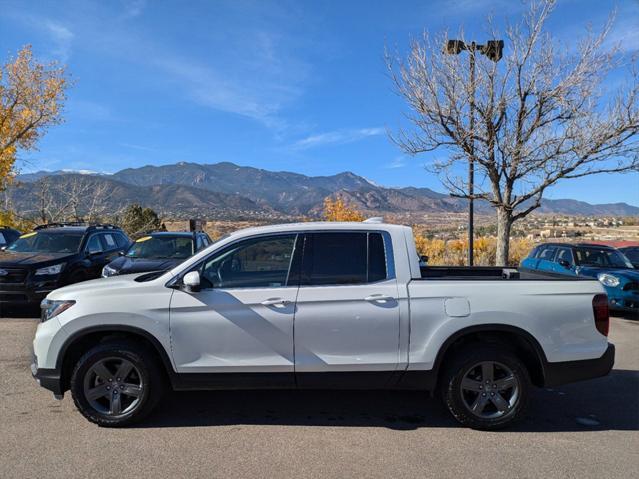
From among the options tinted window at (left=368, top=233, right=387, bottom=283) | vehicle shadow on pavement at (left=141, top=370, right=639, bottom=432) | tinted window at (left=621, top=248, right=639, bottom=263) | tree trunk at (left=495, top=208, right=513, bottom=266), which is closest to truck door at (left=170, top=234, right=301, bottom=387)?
vehicle shadow on pavement at (left=141, top=370, right=639, bottom=432)

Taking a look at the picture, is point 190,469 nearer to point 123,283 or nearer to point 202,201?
point 123,283

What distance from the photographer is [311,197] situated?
179375mm

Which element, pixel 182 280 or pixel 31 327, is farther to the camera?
pixel 31 327

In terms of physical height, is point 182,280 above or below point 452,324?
above

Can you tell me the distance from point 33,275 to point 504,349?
8266mm

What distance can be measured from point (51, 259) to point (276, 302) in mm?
6938

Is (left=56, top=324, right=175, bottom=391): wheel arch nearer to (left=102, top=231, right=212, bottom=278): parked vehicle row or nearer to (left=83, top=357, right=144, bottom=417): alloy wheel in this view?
(left=83, top=357, right=144, bottom=417): alloy wheel

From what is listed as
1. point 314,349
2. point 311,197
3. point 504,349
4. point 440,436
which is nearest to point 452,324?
point 504,349

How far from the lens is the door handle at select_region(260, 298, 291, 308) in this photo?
4105 mm

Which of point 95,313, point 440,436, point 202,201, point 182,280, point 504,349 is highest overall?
point 202,201

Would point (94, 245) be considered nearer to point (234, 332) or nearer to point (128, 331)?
point (128, 331)

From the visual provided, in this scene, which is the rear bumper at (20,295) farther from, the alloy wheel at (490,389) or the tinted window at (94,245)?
the alloy wheel at (490,389)

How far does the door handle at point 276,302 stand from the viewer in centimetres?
411

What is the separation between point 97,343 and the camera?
4305mm
